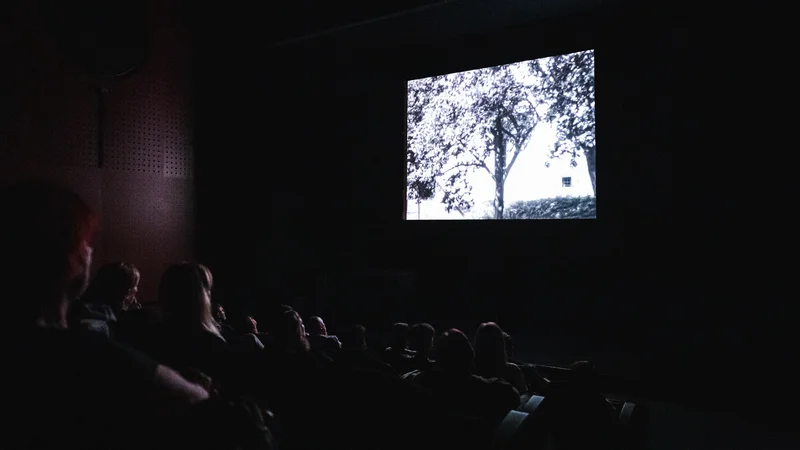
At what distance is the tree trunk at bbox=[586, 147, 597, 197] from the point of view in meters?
5.78

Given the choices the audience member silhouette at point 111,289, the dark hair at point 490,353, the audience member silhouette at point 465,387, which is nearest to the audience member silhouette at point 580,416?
the audience member silhouette at point 465,387

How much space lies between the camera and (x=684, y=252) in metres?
5.27

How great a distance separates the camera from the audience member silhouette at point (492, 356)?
2652 millimetres

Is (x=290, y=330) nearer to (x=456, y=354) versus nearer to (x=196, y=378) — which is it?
(x=456, y=354)

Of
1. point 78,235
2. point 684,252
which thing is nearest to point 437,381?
point 78,235

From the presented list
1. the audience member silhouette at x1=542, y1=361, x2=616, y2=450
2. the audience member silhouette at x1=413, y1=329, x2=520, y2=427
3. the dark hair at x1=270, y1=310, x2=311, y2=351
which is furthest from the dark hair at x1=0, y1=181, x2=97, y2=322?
the dark hair at x1=270, y1=310, x2=311, y2=351

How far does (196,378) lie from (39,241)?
53 cm

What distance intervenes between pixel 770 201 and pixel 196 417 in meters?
5.50

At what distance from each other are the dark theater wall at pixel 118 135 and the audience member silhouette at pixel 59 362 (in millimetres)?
5114

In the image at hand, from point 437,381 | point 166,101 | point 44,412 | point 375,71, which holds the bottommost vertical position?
point 437,381

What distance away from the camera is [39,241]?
0.84 m

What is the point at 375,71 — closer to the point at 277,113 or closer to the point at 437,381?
the point at 277,113

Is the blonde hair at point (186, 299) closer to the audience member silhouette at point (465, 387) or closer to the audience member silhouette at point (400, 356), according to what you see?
the audience member silhouette at point (465, 387)

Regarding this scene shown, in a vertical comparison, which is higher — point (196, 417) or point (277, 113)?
point (277, 113)
